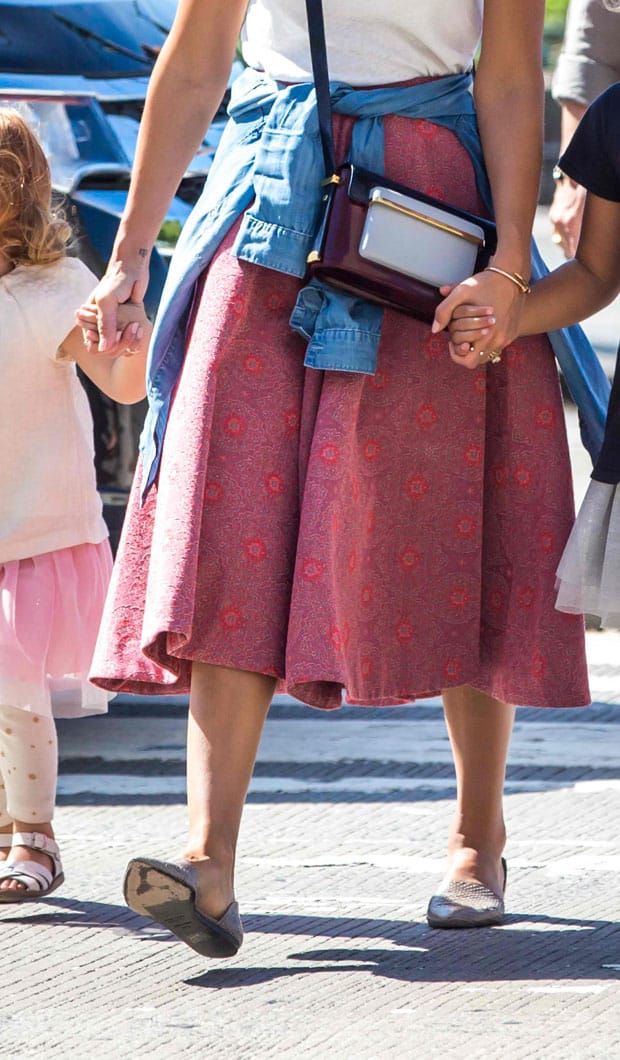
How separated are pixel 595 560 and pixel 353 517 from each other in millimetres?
406

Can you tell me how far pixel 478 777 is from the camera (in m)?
3.63

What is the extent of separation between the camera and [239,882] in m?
3.88

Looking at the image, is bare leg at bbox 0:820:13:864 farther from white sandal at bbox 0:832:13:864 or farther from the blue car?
the blue car

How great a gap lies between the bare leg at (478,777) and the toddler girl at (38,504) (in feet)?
2.47

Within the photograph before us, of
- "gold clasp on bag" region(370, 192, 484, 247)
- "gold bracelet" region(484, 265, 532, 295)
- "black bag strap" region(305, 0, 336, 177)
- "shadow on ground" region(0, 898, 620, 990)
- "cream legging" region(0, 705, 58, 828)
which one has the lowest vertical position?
"shadow on ground" region(0, 898, 620, 990)

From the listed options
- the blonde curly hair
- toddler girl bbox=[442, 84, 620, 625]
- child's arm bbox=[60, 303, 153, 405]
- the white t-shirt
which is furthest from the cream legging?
toddler girl bbox=[442, 84, 620, 625]

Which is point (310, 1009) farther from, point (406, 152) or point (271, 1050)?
point (406, 152)

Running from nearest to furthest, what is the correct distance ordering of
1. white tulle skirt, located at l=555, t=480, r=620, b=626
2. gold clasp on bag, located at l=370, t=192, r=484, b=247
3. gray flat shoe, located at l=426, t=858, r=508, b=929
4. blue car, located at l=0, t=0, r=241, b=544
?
1. gold clasp on bag, located at l=370, t=192, r=484, b=247
2. white tulle skirt, located at l=555, t=480, r=620, b=626
3. gray flat shoe, located at l=426, t=858, r=508, b=929
4. blue car, located at l=0, t=0, r=241, b=544

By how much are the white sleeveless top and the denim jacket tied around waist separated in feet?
0.10

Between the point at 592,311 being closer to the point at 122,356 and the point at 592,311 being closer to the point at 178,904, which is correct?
the point at 122,356

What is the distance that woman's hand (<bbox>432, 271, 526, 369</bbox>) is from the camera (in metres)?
3.18

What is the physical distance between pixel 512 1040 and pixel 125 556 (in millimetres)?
1073

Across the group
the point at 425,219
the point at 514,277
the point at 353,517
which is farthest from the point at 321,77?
the point at 353,517

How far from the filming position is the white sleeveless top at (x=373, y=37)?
3309 millimetres
